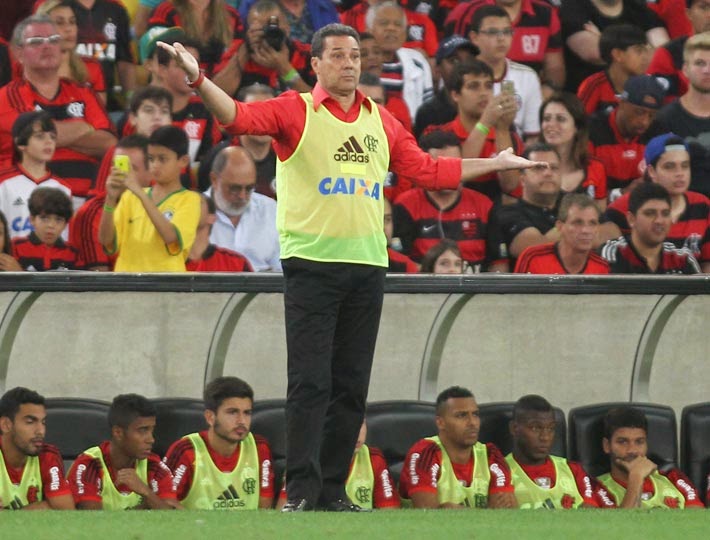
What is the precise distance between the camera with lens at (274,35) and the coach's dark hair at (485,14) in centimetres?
153

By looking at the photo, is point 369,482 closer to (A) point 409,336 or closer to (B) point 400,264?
(A) point 409,336

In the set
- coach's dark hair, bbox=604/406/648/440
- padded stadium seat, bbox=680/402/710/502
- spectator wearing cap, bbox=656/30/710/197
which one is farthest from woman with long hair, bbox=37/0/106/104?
padded stadium seat, bbox=680/402/710/502

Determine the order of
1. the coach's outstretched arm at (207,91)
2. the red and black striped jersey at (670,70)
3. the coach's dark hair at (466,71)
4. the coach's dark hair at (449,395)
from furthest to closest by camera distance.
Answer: the red and black striped jersey at (670,70) → the coach's dark hair at (466,71) → the coach's dark hair at (449,395) → the coach's outstretched arm at (207,91)

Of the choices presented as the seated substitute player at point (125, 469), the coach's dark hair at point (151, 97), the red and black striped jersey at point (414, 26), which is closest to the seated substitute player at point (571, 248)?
the seated substitute player at point (125, 469)

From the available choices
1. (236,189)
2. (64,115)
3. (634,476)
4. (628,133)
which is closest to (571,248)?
(634,476)

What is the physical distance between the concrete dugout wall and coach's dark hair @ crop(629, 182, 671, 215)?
764 mm

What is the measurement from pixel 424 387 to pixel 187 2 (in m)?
3.75

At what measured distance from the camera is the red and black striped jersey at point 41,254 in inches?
369

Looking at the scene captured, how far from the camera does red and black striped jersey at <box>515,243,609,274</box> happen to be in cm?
958

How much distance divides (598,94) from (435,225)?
2.73m

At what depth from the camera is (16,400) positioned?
27.5 feet

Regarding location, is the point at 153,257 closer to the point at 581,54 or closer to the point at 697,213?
the point at 697,213

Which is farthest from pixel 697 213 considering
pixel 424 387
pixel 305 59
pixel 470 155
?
pixel 305 59

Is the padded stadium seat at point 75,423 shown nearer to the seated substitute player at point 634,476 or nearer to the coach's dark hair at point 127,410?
the coach's dark hair at point 127,410
